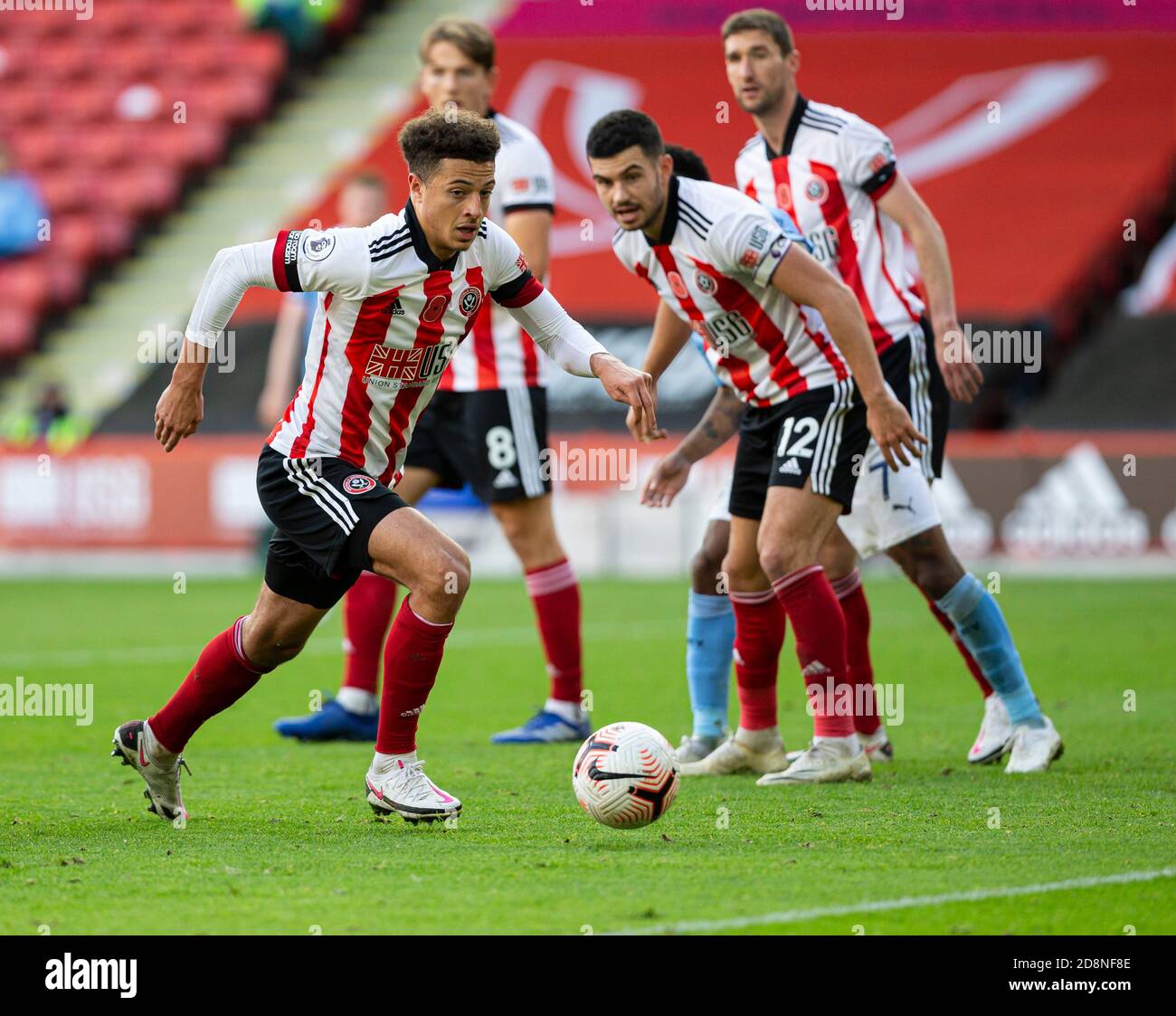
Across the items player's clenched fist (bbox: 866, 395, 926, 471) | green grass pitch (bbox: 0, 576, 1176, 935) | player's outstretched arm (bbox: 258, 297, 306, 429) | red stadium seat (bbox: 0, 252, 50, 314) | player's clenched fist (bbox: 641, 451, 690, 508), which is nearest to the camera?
green grass pitch (bbox: 0, 576, 1176, 935)

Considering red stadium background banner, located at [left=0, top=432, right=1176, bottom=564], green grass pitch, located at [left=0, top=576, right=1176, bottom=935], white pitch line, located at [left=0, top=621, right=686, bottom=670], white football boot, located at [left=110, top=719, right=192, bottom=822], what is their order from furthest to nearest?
1. red stadium background banner, located at [left=0, top=432, right=1176, bottom=564]
2. white pitch line, located at [left=0, top=621, right=686, bottom=670]
3. white football boot, located at [left=110, top=719, right=192, bottom=822]
4. green grass pitch, located at [left=0, top=576, right=1176, bottom=935]

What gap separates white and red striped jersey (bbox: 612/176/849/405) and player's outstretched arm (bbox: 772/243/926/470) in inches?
2.6

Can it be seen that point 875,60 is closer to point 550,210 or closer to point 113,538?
point 113,538

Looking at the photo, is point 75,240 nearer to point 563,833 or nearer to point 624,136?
point 624,136

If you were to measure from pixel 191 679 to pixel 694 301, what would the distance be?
2.00 metres

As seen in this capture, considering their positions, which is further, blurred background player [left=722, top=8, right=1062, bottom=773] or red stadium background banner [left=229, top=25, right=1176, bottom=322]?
red stadium background banner [left=229, top=25, right=1176, bottom=322]

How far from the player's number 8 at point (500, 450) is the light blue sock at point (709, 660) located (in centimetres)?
98

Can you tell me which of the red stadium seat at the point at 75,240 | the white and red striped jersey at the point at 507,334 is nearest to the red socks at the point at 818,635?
the white and red striped jersey at the point at 507,334

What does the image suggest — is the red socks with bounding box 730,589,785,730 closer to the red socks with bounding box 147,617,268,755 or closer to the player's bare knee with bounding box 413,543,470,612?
the player's bare knee with bounding box 413,543,470,612

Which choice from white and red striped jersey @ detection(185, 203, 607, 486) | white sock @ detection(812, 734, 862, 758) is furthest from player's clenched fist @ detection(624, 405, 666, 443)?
white sock @ detection(812, 734, 862, 758)

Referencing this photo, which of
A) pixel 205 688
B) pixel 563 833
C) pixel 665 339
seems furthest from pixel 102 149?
pixel 563 833

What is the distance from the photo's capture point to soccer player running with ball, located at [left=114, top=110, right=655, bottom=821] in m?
4.81

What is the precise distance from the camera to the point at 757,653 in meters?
6.06

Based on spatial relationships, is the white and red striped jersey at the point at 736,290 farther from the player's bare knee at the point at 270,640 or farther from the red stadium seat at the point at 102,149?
the red stadium seat at the point at 102,149
